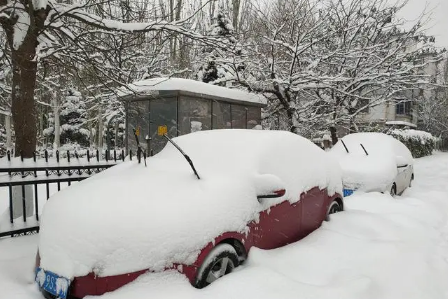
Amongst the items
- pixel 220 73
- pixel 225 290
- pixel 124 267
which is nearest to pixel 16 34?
pixel 124 267

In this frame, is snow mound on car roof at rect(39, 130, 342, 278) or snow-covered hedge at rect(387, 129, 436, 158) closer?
snow mound on car roof at rect(39, 130, 342, 278)

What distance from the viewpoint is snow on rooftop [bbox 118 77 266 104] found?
26.4 ft

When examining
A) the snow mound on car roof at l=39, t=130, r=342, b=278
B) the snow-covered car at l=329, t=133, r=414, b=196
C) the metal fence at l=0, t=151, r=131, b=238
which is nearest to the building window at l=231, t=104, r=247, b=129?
the snow-covered car at l=329, t=133, r=414, b=196

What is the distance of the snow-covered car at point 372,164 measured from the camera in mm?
6586

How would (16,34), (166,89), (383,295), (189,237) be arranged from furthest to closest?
(166,89), (16,34), (383,295), (189,237)

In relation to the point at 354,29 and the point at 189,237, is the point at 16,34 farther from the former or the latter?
the point at 354,29

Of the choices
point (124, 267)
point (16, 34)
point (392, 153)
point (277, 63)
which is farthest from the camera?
point (277, 63)

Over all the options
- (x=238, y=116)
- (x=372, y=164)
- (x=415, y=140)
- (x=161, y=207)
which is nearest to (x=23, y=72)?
(x=161, y=207)

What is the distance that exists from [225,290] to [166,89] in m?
6.32

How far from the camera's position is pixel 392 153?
7.44 metres

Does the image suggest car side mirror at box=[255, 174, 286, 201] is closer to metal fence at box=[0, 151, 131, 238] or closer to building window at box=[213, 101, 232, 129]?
metal fence at box=[0, 151, 131, 238]

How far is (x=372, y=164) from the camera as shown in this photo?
272 inches

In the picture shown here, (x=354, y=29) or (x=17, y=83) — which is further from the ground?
(x=354, y=29)

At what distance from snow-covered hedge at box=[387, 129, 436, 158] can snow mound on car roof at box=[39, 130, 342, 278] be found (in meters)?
16.3
